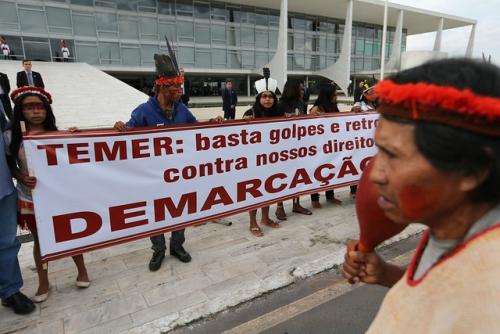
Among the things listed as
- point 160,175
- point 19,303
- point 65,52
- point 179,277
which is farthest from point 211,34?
point 19,303

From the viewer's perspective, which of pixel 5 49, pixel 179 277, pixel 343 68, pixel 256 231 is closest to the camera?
pixel 179 277

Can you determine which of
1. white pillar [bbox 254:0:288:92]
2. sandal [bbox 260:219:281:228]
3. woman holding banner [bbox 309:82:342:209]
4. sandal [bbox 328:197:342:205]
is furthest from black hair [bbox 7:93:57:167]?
white pillar [bbox 254:0:288:92]

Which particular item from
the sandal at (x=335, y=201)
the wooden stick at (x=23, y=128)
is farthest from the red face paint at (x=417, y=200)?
the sandal at (x=335, y=201)

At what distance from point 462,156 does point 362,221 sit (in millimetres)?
489

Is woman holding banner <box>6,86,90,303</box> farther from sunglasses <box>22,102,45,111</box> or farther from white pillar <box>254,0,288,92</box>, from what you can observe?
white pillar <box>254,0,288,92</box>

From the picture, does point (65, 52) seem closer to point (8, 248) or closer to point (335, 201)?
point (335, 201)

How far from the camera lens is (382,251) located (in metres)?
3.74

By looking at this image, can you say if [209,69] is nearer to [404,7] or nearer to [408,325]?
[404,7]

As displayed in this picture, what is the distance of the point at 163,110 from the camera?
3463mm

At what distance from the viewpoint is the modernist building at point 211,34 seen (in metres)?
23.8

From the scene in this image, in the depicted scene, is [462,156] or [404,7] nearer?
[462,156]

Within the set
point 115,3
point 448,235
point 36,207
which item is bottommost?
point 36,207

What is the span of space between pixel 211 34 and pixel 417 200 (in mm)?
30667

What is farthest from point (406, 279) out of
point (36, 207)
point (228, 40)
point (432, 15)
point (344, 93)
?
point (432, 15)
